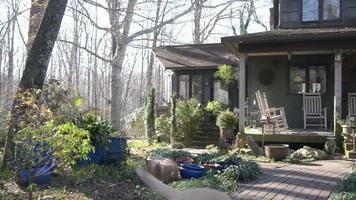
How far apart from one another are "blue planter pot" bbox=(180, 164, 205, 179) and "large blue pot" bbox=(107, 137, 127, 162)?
141 centimetres

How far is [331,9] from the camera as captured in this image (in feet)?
48.7

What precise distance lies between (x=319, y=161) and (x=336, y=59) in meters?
3.31

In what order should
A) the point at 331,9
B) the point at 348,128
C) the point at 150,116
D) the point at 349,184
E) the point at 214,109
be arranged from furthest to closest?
the point at 214,109 → the point at 150,116 → the point at 331,9 → the point at 348,128 → the point at 349,184

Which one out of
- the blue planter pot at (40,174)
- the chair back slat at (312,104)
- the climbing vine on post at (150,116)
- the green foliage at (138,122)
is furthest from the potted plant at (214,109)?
the blue planter pot at (40,174)

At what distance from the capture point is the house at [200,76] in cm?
1902

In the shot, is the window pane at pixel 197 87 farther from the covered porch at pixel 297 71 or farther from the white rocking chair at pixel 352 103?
the white rocking chair at pixel 352 103

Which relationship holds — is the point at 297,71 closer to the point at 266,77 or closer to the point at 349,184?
the point at 266,77

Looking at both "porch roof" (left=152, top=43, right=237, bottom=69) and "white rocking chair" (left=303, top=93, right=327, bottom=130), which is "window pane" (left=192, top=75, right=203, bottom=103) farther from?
"white rocking chair" (left=303, top=93, right=327, bottom=130)

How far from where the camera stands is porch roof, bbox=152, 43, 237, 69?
19.1 m

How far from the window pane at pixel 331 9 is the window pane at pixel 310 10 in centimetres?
25

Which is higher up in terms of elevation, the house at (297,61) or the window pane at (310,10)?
the window pane at (310,10)

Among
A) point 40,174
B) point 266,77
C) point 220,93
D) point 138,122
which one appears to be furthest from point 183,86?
point 40,174

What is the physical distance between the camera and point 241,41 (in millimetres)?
12867

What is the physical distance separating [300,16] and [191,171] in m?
9.12
